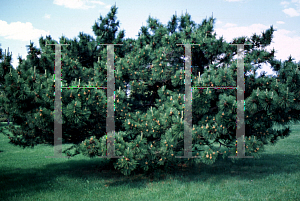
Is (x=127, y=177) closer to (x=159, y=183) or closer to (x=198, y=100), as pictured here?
(x=159, y=183)

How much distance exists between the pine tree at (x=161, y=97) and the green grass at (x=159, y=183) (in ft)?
1.73

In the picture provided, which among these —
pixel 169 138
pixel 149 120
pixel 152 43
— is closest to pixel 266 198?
pixel 169 138

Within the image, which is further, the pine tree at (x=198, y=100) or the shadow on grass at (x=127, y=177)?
the shadow on grass at (x=127, y=177)

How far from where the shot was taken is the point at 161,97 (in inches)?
210

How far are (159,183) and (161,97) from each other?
6.43 feet

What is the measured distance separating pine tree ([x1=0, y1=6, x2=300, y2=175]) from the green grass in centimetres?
53

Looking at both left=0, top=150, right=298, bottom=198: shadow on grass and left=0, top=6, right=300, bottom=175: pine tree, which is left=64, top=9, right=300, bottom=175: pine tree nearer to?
left=0, top=6, right=300, bottom=175: pine tree

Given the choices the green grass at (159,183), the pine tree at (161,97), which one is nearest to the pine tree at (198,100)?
the pine tree at (161,97)

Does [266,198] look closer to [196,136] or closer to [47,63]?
[196,136]

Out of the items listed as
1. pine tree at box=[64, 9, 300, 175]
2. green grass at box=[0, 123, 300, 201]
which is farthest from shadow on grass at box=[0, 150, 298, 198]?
pine tree at box=[64, 9, 300, 175]

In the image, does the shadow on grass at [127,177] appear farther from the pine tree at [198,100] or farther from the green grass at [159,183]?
the pine tree at [198,100]

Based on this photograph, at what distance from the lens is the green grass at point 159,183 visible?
15.4 ft

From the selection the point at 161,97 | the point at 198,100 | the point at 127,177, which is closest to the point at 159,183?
the point at 127,177

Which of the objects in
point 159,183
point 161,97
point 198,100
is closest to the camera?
point 198,100
